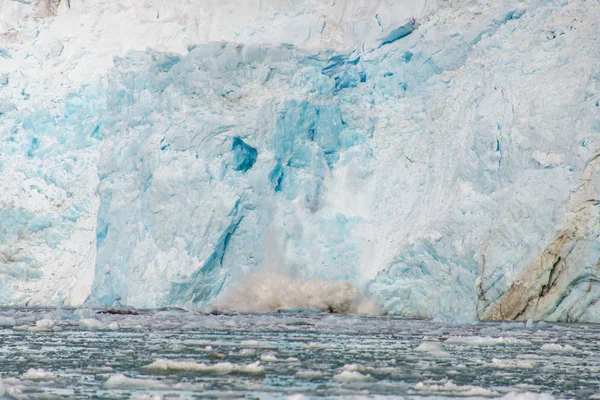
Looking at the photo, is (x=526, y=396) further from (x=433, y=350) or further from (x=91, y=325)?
(x=91, y=325)

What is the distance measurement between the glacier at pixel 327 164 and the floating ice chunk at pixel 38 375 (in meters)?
17.3

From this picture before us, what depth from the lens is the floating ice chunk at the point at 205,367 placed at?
29.3ft

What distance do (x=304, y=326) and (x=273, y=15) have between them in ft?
50.5

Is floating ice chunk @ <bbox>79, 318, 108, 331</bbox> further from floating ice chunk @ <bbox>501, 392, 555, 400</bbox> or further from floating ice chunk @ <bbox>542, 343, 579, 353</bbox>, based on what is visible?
floating ice chunk @ <bbox>501, 392, 555, 400</bbox>

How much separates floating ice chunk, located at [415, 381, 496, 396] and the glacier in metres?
16.0

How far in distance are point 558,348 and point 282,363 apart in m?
4.85

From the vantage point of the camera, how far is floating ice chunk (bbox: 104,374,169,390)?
300 inches

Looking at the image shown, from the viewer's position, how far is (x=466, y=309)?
24422 mm

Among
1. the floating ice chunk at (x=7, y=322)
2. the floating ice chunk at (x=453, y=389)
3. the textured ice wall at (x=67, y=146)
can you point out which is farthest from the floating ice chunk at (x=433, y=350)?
the textured ice wall at (x=67, y=146)

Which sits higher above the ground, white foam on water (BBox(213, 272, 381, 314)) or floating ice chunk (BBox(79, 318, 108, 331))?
white foam on water (BBox(213, 272, 381, 314))

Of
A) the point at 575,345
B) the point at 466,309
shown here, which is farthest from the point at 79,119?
the point at 575,345

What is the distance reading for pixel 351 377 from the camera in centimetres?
859

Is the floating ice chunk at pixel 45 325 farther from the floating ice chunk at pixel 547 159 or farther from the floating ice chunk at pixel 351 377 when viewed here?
the floating ice chunk at pixel 547 159

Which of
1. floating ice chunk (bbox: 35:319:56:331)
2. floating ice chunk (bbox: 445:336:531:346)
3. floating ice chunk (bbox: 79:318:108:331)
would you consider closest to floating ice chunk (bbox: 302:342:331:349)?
floating ice chunk (bbox: 445:336:531:346)
